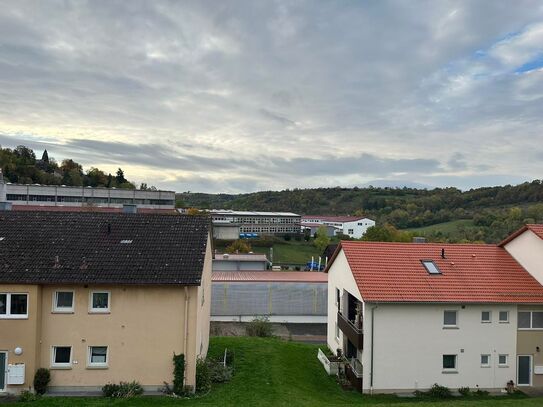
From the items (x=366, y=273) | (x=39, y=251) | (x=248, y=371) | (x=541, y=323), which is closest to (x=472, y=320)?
(x=541, y=323)

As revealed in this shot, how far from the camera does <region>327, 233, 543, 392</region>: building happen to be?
21.0 m

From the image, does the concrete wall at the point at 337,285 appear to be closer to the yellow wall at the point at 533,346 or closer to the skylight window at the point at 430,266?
the skylight window at the point at 430,266

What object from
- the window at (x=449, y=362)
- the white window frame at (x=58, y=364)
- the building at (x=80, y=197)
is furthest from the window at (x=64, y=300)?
the building at (x=80, y=197)

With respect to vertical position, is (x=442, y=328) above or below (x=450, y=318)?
below

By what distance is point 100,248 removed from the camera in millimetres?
19328

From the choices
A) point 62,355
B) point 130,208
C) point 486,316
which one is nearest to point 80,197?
point 130,208

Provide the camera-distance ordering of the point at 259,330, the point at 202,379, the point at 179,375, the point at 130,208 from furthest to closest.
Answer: the point at 259,330
the point at 130,208
the point at 202,379
the point at 179,375

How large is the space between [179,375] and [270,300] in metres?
23.3

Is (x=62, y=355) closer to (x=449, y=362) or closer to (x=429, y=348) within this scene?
(x=429, y=348)

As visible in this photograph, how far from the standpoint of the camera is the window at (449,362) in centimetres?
2133

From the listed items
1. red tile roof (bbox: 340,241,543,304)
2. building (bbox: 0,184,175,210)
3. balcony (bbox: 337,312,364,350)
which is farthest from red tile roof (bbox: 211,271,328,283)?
building (bbox: 0,184,175,210)

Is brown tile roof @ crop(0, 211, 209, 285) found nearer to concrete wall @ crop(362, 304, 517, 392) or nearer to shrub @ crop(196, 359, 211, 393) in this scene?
shrub @ crop(196, 359, 211, 393)

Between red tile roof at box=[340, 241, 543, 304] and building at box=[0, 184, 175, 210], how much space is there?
68.2 metres

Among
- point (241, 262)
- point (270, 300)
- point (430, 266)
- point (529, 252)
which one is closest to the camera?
point (430, 266)
